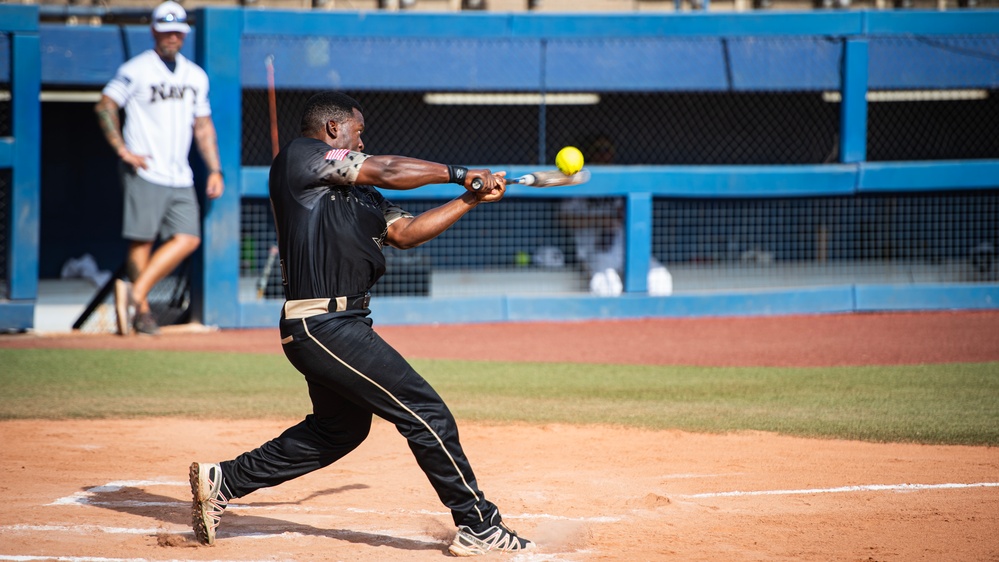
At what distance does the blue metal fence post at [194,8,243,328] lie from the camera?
1112 centimetres

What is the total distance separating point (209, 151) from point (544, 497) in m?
6.86

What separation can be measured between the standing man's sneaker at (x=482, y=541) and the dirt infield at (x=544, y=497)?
0.19 ft

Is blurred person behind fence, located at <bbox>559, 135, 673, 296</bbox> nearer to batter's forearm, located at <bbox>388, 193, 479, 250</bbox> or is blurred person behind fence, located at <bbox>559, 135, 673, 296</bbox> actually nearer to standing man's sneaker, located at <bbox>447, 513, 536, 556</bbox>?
batter's forearm, located at <bbox>388, 193, 479, 250</bbox>

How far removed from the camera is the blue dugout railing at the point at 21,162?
10570 mm

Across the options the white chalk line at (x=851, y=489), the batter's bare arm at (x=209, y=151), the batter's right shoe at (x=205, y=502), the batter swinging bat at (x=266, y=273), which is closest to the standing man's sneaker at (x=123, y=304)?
the batter's bare arm at (x=209, y=151)

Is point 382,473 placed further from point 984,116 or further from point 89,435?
point 984,116

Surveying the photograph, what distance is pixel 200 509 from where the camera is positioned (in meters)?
4.17

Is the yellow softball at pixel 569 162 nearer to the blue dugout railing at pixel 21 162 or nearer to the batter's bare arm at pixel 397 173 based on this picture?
the batter's bare arm at pixel 397 173

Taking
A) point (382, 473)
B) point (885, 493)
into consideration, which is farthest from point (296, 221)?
point (885, 493)

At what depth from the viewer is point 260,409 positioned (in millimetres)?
7180

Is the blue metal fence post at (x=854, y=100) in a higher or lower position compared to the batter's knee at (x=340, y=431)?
higher

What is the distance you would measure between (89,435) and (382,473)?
212 cm

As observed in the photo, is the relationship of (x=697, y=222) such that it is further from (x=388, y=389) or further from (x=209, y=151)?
(x=388, y=389)

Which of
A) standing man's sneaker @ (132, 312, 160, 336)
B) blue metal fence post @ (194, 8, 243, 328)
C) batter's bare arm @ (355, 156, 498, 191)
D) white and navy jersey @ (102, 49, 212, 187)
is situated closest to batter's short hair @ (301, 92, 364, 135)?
Answer: batter's bare arm @ (355, 156, 498, 191)
